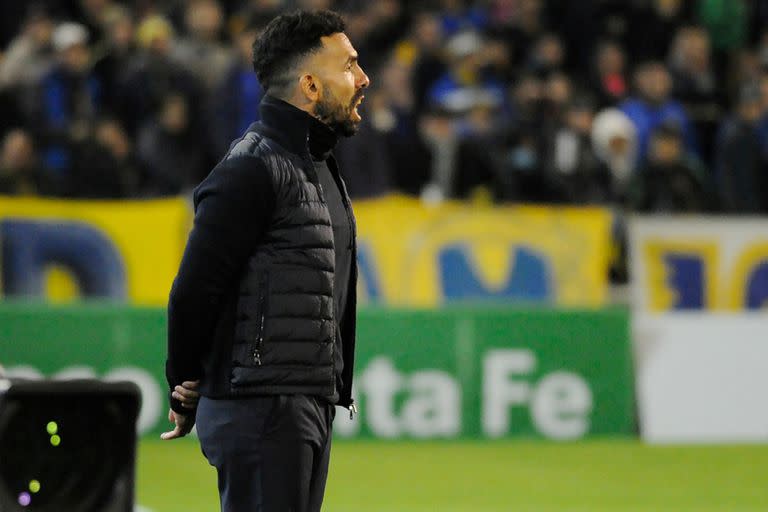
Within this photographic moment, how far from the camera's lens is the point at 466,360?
44.1 ft

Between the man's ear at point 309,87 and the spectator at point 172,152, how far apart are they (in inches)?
384

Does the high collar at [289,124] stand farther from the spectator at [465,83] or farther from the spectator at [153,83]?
the spectator at [465,83]

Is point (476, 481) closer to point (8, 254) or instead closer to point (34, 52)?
point (8, 254)

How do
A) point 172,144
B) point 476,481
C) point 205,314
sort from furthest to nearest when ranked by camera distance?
point 172,144
point 476,481
point 205,314

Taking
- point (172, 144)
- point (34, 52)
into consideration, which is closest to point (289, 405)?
point (172, 144)

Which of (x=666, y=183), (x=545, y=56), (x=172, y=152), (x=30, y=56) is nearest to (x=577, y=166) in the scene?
(x=666, y=183)

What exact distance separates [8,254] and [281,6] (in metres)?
4.42

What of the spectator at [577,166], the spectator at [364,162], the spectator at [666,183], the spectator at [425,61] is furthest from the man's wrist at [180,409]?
the spectator at [425,61]

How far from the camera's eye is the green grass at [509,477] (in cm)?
1006

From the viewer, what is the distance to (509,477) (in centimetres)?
1127

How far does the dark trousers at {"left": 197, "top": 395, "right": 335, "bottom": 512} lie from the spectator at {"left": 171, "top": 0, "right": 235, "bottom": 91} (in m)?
10.9

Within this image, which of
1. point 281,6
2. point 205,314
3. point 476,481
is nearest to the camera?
point 205,314

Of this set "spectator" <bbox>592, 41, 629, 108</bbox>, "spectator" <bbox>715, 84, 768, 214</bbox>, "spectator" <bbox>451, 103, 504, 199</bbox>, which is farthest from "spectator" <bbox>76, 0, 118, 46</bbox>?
"spectator" <bbox>715, 84, 768, 214</bbox>

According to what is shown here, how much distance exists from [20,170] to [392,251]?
3324mm
